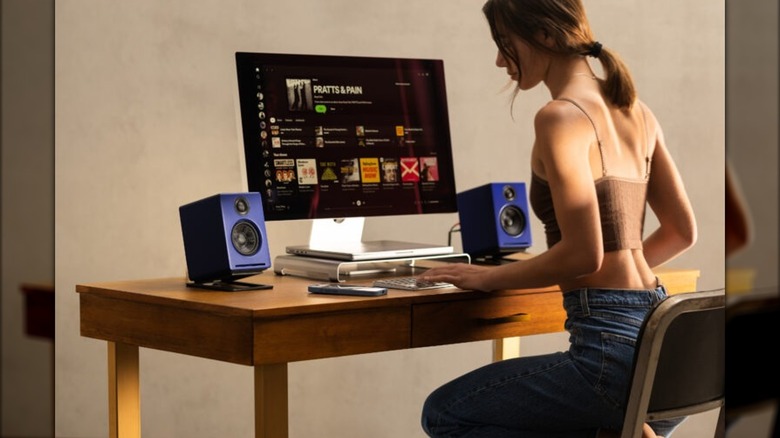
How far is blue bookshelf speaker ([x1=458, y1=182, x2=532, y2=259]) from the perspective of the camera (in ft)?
8.42

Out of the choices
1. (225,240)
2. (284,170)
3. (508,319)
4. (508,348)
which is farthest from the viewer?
(508,348)

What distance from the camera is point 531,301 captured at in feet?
7.49

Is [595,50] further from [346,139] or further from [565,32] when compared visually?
[346,139]

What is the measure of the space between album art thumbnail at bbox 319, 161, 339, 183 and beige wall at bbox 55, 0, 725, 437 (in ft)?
2.64

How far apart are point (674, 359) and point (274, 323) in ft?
2.46

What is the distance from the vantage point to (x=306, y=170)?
2375mm

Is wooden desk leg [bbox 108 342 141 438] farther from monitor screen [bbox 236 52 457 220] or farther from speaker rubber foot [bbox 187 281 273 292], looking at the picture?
monitor screen [bbox 236 52 457 220]

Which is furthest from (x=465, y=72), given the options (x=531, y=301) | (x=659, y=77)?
(x=531, y=301)

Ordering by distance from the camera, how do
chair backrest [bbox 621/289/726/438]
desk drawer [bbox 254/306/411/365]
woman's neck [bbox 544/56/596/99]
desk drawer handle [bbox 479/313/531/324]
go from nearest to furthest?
chair backrest [bbox 621/289/726/438], desk drawer [bbox 254/306/411/365], woman's neck [bbox 544/56/596/99], desk drawer handle [bbox 479/313/531/324]

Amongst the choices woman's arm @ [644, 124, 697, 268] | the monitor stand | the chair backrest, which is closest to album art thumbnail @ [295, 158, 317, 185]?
the monitor stand

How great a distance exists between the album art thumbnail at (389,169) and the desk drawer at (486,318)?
19.4 inches

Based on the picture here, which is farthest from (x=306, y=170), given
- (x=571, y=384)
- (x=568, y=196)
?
(x=571, y=384)

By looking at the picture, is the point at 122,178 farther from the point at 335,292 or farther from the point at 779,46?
the point at 779,46

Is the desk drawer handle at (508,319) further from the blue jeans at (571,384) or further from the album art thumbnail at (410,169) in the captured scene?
the album art thumbnail at (410,169)
